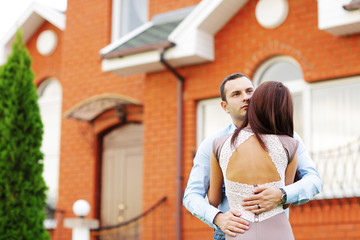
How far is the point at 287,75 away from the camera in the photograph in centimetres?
902

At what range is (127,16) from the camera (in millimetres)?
11516

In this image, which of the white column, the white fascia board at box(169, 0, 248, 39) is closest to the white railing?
the white fascia board at box(169, 0, 248, 39)

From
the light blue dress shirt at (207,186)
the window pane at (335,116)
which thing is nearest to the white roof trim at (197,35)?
the window pane at (335,116)

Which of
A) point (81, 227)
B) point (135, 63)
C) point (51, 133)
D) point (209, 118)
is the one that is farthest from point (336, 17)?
point (51, 133)

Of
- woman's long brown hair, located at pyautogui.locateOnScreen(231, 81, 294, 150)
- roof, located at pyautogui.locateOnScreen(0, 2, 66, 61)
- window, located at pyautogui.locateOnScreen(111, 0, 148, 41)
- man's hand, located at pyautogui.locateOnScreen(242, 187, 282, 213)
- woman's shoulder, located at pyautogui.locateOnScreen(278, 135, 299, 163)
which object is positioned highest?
roof, located at pyautogui.locateOnScreen(0, 2, 66, 61)

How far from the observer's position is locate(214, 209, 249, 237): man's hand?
297cm

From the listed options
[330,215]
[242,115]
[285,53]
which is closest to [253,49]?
[285,53]

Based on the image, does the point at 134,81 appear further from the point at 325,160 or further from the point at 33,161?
the point at 325,160

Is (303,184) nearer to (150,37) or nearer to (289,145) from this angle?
(289,145)

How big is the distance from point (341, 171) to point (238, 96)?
5.30 meters

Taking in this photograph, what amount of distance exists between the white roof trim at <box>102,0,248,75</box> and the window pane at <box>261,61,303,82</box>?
92 centimetres

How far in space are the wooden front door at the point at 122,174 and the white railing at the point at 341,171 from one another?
3684 millimetres

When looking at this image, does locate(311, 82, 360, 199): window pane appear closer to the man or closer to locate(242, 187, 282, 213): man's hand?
the man

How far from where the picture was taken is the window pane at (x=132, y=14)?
1134 centimetres
